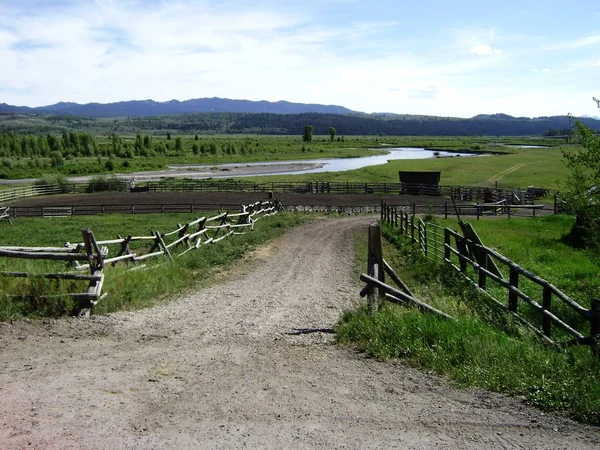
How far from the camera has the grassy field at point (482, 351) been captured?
6.39m

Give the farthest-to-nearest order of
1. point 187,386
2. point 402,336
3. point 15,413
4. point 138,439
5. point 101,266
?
1. point 101,266
2. point 402,336
3. point 187,386
4. point 15,413
5. point 138,439

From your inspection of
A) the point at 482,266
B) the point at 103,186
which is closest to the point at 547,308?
the point at 482,266

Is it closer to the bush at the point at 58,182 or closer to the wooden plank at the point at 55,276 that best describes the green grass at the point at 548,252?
the wooden plank at the point at 55,276

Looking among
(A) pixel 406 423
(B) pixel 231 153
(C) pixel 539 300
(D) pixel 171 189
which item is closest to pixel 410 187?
(D) pixel 171 189

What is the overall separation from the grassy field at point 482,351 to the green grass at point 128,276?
4.61 metres

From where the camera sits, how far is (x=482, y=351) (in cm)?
759

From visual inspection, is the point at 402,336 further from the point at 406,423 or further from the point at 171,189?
the point at 171,189

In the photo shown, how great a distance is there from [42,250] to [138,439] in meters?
8.19

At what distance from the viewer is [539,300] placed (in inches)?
512

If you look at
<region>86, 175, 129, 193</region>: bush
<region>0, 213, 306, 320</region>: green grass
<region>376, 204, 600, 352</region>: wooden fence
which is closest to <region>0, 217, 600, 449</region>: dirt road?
<region>0, 213, 306, 320</region>: green grass

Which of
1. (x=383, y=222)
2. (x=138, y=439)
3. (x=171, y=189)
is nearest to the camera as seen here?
(x=138, y=439)

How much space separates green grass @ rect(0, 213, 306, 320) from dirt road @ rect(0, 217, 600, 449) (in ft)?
2.19

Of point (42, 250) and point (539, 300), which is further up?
point (42, 250)

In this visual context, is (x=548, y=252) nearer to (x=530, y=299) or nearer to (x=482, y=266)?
(x=482, y=266)
